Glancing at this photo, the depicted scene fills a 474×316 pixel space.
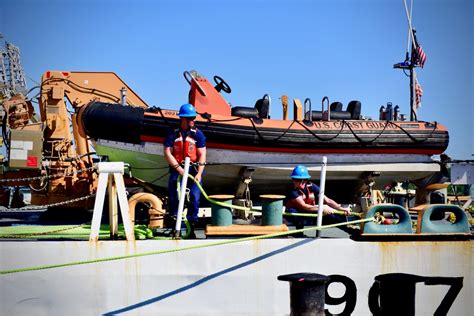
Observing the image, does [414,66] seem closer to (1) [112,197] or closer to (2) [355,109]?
(2) [355,109]

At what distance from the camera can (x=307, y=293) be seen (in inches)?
195

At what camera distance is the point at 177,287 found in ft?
18.1

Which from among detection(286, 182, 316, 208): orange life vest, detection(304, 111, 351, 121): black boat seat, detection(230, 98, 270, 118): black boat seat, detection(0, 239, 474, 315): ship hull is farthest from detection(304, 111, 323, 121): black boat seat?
detection(0, 239, 474, 315): ship hull

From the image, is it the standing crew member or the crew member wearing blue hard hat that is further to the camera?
the standing crew member

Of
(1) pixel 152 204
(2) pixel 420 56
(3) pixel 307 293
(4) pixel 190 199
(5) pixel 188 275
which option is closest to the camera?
(3) pixel 307 293

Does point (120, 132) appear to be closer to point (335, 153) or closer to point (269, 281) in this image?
point (335, 153)

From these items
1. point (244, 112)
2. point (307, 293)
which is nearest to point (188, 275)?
point (307, 293)

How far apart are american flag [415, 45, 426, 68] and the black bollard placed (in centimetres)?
719

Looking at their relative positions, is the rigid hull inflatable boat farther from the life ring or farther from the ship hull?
the ship hull

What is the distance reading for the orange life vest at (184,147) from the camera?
668cm

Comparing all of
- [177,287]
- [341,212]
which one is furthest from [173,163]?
[341,212]

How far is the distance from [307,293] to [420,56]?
24.3 feet

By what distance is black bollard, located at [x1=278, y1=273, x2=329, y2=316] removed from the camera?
16.3ft

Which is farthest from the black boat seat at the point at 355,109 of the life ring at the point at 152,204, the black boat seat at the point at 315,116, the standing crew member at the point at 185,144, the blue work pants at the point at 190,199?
the life ring at the point at 152,204
